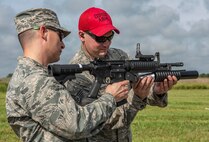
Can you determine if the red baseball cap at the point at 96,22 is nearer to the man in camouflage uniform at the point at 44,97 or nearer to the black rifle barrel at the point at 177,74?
the black rifle barrel at the point at 177,74

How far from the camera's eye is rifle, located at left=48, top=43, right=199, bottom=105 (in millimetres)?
3422

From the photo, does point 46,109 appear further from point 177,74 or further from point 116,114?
point 177,74

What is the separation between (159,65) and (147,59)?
0.48ft

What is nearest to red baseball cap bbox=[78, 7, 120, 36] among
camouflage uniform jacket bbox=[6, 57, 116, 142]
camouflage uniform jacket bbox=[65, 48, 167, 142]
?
camouflage uniform jacket bbox=[65, 48, 167, 142]

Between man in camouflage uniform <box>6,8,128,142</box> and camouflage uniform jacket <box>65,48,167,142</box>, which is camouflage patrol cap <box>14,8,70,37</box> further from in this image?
camouflage uniform jacket <box>65,48,167,142</box>

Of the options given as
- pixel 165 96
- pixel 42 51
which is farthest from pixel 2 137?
pixel 42 51

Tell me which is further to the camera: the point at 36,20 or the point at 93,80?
the point at 93,80

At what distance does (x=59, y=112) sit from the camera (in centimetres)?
306

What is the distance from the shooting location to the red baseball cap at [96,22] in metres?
4.14

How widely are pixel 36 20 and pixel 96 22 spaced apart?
3.03 feet

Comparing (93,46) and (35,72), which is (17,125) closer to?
(35,72)

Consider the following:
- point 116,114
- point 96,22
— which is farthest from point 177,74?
point 96,22

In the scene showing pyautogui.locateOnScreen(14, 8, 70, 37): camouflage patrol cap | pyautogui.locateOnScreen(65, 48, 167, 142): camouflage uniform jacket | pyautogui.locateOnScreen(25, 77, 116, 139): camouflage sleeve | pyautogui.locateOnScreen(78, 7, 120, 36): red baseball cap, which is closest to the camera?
pyautogui.locateOnScreen(25, 77, 116, 139): camouflage sleeve

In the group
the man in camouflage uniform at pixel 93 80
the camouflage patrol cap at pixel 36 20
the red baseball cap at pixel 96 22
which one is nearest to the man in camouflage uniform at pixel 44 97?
the camouflage patrol cap at pixel 36 20
